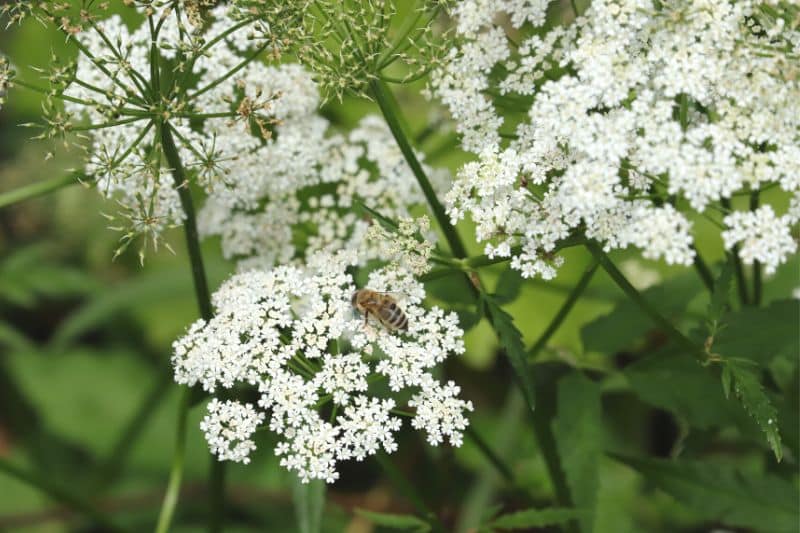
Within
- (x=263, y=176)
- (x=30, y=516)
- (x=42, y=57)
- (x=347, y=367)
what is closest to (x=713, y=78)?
(x=347, y=367)

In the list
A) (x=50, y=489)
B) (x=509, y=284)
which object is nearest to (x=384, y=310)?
(x=509, y=284)

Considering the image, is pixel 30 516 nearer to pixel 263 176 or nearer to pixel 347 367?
pixel 263 176

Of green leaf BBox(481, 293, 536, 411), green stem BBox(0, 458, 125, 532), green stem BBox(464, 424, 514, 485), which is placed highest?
green stem BBox(0, 458, 125, 532)

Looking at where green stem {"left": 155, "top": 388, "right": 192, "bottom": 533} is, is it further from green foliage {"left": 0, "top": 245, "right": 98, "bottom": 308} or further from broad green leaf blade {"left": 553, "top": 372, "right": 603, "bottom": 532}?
green foliage {"left": 0, "top": 245, "right": 98, "bottom": 308}

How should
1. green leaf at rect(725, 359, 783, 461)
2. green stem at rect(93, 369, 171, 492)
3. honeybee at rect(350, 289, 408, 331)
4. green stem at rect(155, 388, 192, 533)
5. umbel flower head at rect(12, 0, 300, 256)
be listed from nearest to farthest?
green leaf at rect(725, 359, 783, 461) → umbel flower head at rect(12, 0, 300, 256) → honeybee at rect(350, 289, 408, 331) → green stem at rect(155, 388, 192, 533) → green stem at rect(93, 369, 171, 492)

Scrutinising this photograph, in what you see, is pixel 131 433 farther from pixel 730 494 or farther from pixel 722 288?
pixel 722 288

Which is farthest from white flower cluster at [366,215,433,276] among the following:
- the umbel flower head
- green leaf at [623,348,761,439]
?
green leaf at [623,348,761,439]
